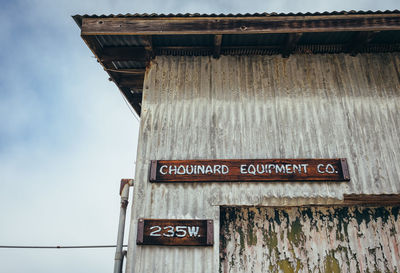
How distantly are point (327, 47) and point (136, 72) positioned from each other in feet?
13.4

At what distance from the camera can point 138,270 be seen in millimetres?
5012

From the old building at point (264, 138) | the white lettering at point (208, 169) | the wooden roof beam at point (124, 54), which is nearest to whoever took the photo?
the old building at point (264, 138)

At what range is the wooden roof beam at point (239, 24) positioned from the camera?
598 cm

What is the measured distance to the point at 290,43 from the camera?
6.40 meters

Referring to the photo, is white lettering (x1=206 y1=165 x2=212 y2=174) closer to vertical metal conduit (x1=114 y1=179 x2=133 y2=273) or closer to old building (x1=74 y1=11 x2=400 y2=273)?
old building (x1=74 y1=11 x2=400 y2=273)

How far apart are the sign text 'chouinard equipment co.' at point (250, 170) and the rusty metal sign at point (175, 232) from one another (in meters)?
0.70

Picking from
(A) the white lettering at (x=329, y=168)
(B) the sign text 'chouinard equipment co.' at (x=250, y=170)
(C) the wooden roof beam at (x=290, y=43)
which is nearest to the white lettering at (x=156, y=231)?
(B) the sign text 'chouinard equipment co.' at (x=250, y=170)

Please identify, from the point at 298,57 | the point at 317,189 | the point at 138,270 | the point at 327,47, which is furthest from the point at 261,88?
the point at 138,270

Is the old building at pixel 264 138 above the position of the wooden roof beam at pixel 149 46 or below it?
below

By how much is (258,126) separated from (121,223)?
3014 millimetres

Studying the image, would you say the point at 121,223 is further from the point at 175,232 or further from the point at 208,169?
the point at 208,169

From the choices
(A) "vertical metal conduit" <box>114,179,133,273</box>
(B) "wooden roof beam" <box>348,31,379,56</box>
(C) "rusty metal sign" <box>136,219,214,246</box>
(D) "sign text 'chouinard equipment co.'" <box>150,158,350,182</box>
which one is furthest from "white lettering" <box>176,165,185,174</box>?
(B) "wooden roof beam" <box>348,31,379,56</box>

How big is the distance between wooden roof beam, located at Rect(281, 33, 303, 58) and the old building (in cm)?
3

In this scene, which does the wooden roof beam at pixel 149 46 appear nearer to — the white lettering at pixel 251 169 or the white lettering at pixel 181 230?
the white lettering at pixel 251 169
